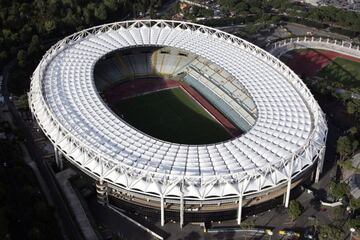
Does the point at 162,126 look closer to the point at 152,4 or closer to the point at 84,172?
the point at 84,172

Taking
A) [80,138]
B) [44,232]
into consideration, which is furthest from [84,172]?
[44,232]

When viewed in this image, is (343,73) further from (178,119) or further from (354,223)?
(354,223)

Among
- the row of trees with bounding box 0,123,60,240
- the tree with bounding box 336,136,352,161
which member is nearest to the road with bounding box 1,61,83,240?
the row of trees with bounding box 0,123,60,240

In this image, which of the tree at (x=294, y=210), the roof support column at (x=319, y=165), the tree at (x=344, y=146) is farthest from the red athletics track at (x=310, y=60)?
the tree at (x=294, y=210)

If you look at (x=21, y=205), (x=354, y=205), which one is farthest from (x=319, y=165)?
(x=21, y=205)

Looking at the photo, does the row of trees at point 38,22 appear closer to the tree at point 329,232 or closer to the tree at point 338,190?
the tree at point 338,190

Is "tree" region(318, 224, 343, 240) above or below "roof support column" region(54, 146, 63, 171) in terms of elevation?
below

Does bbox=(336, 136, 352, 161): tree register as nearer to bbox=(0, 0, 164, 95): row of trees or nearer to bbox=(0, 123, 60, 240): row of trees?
bbox=(0, 123, 60, 240): row of trees
